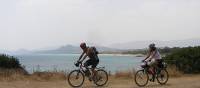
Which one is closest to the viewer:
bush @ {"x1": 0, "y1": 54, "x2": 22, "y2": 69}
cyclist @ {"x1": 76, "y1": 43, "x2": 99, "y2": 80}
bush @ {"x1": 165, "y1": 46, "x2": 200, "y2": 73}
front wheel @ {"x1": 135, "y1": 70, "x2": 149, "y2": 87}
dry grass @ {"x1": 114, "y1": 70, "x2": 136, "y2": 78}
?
cyclist @ {"x1": 76, "y1": 43, "x2": 99, "y2": 80}

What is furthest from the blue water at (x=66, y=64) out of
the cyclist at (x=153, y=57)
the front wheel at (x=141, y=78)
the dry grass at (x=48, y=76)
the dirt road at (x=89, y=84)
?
the front wheel at (x=141, y=78)

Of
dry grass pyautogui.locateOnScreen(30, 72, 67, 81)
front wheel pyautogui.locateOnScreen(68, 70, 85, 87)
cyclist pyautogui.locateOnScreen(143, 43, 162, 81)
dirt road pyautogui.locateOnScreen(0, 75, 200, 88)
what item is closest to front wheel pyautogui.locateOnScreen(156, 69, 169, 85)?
dirt road pyautogui.locateOnScreen(0, 75, 200, 88)

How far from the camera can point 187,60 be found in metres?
26.6

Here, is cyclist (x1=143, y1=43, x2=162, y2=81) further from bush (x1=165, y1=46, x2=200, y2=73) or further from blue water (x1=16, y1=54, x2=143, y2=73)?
bush (x1=165, y1=46, x2=200, y2=73)

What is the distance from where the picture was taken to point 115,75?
24.4 metres

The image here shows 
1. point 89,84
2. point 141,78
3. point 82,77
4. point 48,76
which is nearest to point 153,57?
point 141,78

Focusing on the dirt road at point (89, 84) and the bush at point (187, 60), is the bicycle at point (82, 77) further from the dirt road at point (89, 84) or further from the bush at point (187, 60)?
the bush at point (187, 60)

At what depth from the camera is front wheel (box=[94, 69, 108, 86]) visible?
19600 millimetres

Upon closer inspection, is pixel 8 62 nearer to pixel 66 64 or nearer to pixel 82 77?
pixel 82 77

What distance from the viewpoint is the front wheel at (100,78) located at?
772 inches

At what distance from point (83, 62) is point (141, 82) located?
2607mm

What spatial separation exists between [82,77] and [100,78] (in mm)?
802

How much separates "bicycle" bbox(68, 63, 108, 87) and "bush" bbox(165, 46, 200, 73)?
7.84 metres

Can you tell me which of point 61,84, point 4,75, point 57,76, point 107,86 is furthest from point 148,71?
point 4,75
